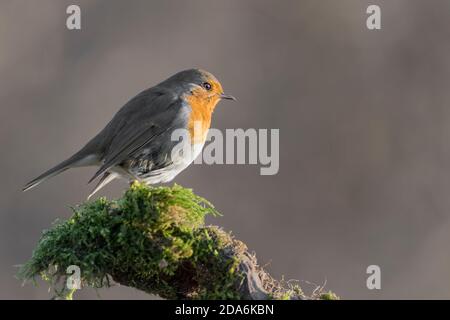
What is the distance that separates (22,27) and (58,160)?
2064 mm

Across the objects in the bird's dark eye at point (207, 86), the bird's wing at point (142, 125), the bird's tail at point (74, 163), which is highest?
the bird's dark eye at point (207, 86)

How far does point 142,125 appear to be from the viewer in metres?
4.90

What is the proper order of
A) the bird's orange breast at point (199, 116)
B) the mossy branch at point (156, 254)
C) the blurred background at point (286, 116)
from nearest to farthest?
1. the mossy branch at point (156, 254)
2. the bird's orange breast at point (199, 116)
3. the blurred background at point (286, 116)

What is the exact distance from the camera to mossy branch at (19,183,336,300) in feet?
10.3

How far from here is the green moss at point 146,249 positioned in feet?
10.3

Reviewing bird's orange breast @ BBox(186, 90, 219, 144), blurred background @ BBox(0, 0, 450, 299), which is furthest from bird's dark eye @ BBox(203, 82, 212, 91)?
blurred background @ BBox(0, 0, 450, 299)

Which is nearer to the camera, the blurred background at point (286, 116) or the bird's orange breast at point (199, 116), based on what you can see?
the bird's orange breast at point (199, 116)

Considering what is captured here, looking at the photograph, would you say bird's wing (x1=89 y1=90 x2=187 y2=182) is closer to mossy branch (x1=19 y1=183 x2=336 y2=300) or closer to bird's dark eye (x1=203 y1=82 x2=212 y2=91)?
bird's dark eye (x1=203 y1=82 x2=212 y2=91)

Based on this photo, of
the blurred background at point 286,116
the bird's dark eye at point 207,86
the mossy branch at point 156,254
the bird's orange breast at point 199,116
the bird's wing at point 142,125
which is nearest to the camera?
the mossy branch at point 156,254

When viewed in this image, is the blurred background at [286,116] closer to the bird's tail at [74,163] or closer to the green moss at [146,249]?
the bird's tail at [74,163]

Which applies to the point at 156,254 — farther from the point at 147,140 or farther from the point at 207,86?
the point at 207,86

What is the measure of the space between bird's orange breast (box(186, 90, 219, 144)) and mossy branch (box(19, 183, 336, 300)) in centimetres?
172

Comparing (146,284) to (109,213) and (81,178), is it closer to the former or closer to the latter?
(109,213)

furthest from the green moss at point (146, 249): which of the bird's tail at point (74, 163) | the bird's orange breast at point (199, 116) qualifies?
the bird's orange breast at point (199, 116)
